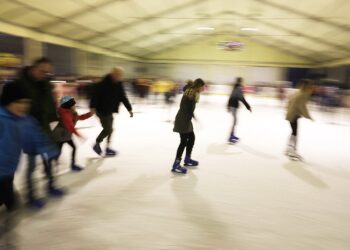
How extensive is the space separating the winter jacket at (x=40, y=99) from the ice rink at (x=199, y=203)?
742 mm

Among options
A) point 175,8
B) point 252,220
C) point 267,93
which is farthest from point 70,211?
point 267,93

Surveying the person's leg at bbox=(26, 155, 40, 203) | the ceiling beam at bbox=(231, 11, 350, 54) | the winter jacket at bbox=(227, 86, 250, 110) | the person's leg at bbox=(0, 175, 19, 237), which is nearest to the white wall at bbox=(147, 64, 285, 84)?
the ceiling beam at bbox=(231, 11, 350, 54)

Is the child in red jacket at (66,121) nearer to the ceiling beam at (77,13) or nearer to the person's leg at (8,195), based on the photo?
the person's leg at (8,195)

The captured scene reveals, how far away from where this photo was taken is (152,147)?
5074 mm

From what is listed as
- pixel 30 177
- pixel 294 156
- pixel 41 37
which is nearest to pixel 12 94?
pixel 30 177

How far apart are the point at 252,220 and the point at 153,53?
22747mm

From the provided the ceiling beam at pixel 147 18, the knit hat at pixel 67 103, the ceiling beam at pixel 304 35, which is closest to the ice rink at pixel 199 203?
the knit hat at pixel 67 103

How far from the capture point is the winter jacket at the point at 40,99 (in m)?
2.56

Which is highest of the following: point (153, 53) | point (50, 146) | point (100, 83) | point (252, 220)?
point (153, 53)

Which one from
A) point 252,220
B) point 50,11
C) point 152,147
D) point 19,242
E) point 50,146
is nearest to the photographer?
point 19,242

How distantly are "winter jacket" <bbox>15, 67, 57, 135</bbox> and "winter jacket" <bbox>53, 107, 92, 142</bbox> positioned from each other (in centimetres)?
31

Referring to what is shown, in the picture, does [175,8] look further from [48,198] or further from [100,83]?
[48,198]

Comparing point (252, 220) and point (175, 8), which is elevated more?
point (175, 8)

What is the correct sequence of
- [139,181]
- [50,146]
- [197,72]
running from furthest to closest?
[197,72], [139,181], [50,146]
